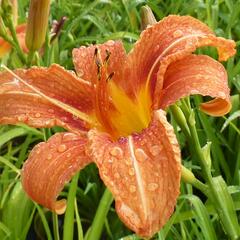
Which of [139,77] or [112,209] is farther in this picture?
[112,209]

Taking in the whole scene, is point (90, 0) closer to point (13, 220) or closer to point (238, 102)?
point (238, 102)

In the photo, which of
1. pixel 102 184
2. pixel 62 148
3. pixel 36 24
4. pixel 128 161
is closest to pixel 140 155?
pixel 128 161

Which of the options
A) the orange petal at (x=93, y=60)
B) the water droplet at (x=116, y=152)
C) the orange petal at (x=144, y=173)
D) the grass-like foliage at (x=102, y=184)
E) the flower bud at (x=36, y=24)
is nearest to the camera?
the orange petal at (x=144, y=173)

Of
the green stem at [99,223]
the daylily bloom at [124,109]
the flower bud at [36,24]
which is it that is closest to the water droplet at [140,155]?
the daylily bloom at [124,109]

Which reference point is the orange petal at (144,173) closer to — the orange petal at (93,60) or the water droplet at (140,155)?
the water droplet at (140,155)

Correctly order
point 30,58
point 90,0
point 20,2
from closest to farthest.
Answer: point 30,58 < point 20,2 < point 90,0

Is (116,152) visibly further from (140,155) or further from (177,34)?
(177,34)

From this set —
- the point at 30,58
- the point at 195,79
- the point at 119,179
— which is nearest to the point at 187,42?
the point at 195,79
